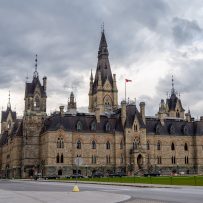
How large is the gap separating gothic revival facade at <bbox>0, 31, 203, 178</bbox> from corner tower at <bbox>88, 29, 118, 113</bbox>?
24.2 m

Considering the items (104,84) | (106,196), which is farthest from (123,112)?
(106,196)

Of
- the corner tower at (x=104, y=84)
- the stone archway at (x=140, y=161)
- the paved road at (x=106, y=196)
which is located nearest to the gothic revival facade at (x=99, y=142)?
the stone archway at (x=140, y=161)

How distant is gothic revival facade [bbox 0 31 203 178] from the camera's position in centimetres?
10144

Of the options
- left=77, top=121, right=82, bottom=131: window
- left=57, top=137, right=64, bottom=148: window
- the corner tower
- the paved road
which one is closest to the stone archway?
left=77, top=121, right=82, bottom=131: window

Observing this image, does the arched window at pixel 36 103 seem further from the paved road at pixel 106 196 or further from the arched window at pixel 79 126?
the paved road at pixel 106 196

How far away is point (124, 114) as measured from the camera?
107250mm

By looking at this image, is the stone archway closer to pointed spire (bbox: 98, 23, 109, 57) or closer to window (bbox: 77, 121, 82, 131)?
window (bbox: 77, 121, 82, 131)

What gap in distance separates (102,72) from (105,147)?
36.2 m

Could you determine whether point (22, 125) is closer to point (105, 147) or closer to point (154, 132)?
point (105, 147)

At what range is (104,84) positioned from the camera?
136375 millimetres

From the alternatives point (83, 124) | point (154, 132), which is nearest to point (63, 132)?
point (83, 124)

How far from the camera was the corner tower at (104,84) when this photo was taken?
442ft

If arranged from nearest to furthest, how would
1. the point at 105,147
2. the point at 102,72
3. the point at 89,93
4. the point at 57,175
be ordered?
1. the point at 57,175
2. the point at 105,147
3. the point at 102,72
4. the point at 89,93

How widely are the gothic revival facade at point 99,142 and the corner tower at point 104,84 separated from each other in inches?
952
